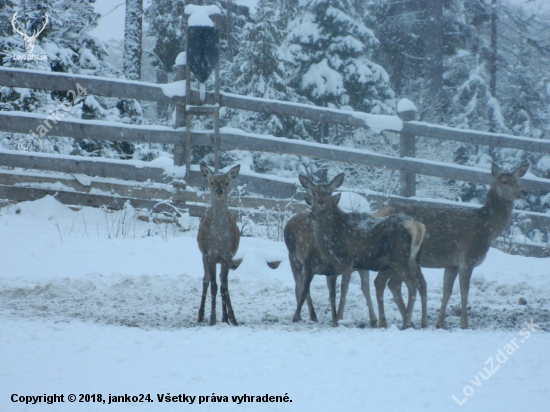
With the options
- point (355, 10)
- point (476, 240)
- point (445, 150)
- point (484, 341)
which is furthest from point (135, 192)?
point (355, 10)

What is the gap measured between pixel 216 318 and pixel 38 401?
3184 mm

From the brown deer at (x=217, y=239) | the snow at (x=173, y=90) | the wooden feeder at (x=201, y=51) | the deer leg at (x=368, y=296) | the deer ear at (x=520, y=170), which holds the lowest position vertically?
the deer leg at (x=368, y=296)

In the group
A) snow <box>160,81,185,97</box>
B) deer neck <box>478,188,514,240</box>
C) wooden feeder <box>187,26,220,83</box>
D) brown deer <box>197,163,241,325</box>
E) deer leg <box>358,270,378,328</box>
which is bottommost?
deer leg <box>358,270,378,328</box>

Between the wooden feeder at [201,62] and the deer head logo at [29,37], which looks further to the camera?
the deer head logo at [29,37]

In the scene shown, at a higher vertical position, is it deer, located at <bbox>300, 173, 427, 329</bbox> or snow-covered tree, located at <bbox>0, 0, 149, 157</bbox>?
snow-covered tree, located at <bbox>0, 0, 149, 157</bbox>

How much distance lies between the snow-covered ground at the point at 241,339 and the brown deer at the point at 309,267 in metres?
0.19

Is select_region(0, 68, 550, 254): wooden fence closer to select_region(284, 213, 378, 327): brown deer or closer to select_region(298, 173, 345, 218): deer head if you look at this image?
select_region(284, 213, 378, 327): brown deer

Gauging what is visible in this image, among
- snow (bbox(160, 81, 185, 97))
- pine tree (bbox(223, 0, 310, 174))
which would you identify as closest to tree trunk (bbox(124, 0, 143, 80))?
pine tree (bbox(223, 0, 310, 174))

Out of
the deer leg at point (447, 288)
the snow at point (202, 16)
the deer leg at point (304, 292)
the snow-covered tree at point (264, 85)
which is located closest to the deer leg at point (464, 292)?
the deer leg at point (447, 288)

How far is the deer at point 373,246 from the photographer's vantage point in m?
6.45

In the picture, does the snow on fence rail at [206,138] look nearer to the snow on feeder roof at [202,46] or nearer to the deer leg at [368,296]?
the snow on feeder roof at [202,46]

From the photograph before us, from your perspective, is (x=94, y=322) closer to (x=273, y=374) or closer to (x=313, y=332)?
(x=313, y=332)

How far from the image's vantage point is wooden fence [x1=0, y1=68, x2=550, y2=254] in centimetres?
1091

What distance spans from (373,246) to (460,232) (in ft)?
3.70
